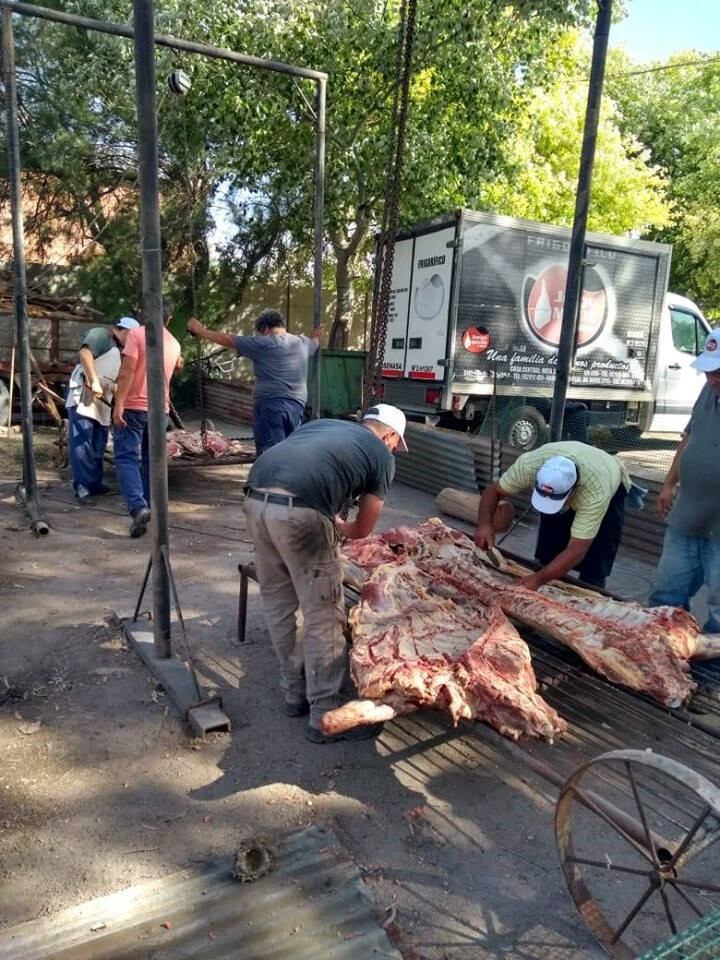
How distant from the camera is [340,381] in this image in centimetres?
1387

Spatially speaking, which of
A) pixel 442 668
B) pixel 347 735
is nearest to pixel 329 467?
pixel 442 668

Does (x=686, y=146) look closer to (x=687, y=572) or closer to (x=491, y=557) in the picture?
(x=687, y=572)

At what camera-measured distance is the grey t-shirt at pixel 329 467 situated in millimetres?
3350

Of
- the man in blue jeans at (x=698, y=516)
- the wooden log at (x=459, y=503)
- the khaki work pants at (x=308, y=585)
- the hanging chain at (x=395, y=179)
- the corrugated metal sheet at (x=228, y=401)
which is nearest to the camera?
the khaki work pants at (x=308, y=585)

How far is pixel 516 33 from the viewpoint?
39.2ft

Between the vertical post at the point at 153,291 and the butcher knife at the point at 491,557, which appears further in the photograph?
the butcher knife at the point at 491,557

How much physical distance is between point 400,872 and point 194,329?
473 cm

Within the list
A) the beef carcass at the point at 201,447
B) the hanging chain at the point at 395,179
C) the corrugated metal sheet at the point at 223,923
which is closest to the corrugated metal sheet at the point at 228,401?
the beef carcass at the point at 201,447

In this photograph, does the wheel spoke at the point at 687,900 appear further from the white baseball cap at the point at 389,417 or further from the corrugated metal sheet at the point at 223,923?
the white baseball cap at the point at 389,417

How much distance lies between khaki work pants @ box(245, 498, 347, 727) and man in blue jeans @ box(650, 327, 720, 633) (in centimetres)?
213

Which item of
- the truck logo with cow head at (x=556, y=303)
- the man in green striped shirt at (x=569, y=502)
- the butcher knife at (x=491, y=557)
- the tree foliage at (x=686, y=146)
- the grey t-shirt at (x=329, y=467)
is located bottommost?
the butcher knife at (x=491, y=557)

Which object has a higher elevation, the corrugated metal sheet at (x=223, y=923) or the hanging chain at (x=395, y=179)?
the hanging chain at (x=395, y=179)

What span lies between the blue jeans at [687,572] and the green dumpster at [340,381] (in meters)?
9.47

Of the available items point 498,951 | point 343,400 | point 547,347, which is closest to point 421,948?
point 498,951
